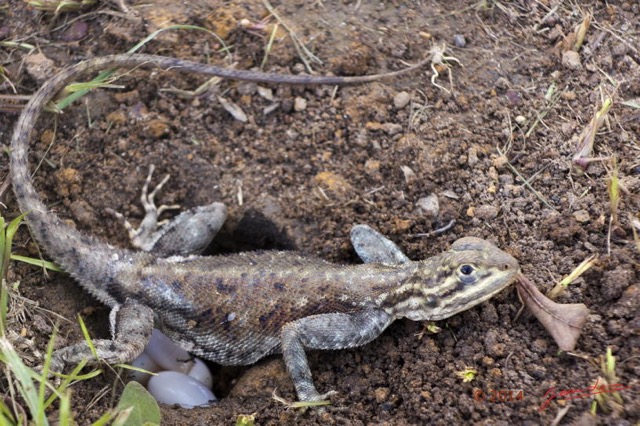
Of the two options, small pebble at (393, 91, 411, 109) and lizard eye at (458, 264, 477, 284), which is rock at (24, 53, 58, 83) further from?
lizard eye at (458, 264, 477, 284)

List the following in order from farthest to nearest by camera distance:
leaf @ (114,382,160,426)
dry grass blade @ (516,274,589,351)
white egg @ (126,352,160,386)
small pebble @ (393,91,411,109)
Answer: small pebble @ (393,91,411,109), white egg @ (126,352,160,386), dry grass blade @ (516,274,589,351), leaf @ (114,382,160,426)

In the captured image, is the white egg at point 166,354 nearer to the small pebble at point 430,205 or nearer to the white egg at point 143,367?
the white egg at point 143,367

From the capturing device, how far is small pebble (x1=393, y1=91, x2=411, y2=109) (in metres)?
5.48

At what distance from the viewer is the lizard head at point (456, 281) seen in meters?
4.22

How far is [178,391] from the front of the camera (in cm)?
463

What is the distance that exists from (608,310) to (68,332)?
3.58 m

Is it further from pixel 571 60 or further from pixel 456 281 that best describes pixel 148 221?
pixel 571 60

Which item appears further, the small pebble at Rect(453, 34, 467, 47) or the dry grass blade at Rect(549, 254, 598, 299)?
the small pebble at Rect(453, 34, 467, 47)

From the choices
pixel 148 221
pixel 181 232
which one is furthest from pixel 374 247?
pixel 148 221

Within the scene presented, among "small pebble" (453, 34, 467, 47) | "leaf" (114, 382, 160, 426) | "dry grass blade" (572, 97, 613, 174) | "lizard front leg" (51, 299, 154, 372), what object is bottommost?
"lizard front leg" (51, 299, 154, 372)

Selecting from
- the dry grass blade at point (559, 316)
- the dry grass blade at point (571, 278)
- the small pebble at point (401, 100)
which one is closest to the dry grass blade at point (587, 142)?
the dry grass blade at point (571, 278)

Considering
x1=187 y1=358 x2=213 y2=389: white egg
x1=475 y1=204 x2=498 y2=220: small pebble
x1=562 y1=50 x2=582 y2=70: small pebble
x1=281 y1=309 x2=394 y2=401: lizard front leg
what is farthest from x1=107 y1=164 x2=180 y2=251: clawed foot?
x1=562 y1=50 x2=582 y2=70: small pebble

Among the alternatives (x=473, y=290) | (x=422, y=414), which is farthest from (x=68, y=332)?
(x=473, y=290)

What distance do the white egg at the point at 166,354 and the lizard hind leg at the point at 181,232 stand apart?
669mm
